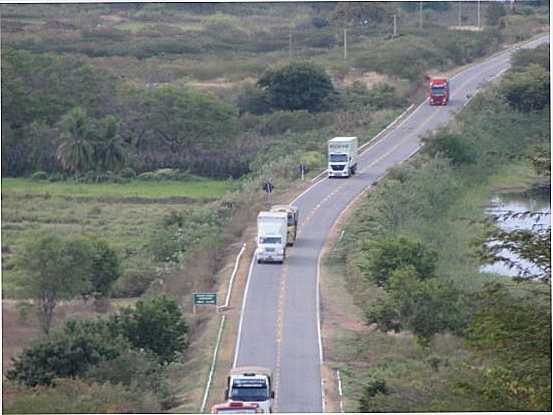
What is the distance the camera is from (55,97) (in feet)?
242

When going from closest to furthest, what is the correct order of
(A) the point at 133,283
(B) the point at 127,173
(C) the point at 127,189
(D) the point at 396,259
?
1. (D) the point at 396,259
2. (A) the point at 133,283
3. (C) the point at 127,189
4. (B) the point at 127,173

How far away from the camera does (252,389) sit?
89.9 ft

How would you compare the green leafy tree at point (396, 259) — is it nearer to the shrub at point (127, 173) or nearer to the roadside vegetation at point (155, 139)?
the roadside vegetation at point (155, 139)

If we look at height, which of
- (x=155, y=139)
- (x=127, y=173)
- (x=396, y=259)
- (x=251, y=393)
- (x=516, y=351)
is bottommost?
(x=127, y=173)

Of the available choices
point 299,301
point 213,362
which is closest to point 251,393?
point 213,362

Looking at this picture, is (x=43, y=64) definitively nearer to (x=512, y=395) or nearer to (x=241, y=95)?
(x=241, y=95)

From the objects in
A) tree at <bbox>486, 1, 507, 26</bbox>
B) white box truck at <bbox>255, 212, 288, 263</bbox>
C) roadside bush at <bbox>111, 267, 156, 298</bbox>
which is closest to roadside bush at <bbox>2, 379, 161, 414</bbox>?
white box truck at <bbox>255, 212, 288, 263</bbox>

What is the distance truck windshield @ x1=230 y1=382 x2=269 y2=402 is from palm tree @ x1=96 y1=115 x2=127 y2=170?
128ft

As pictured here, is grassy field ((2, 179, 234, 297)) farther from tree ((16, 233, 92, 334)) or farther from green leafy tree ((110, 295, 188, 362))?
green leafy tree ((110, 295, 188, 362))

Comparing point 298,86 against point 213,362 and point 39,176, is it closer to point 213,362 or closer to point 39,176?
point 39,176

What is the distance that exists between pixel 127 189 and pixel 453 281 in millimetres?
26958

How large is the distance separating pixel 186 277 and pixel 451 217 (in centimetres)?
1455

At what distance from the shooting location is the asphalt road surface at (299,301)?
30.5m

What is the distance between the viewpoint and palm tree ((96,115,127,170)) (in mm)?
65625
